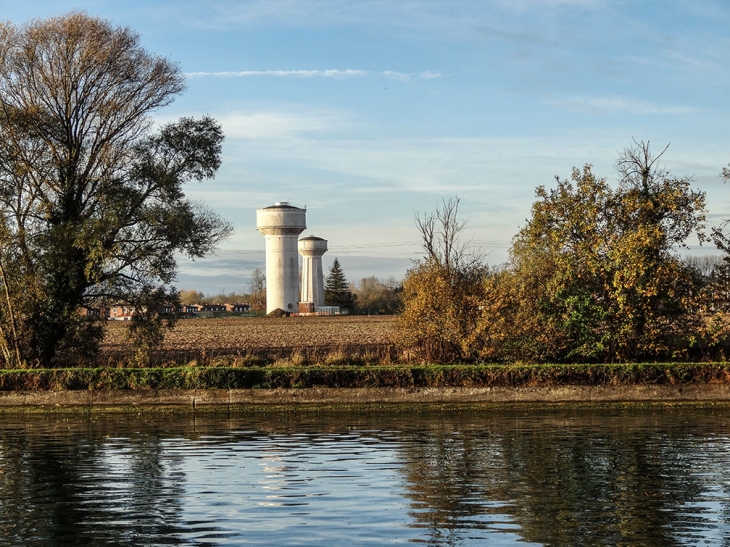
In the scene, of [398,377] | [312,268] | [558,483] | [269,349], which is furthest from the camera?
[312,268]

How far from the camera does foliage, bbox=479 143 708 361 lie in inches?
1224

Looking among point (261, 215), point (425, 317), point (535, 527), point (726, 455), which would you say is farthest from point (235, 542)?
point (261, 215)

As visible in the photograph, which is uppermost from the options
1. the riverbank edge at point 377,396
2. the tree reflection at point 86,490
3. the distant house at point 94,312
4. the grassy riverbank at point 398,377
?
the distant house at point 94,312

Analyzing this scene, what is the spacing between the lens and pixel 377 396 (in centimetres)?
2738

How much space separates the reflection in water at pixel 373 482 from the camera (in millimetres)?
11219

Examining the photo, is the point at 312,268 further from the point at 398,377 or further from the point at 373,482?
the point at 373,482

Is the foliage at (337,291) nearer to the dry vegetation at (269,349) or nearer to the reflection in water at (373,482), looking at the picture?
the dry vegetation at (269,349)

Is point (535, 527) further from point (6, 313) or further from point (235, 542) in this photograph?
point (6, 313)

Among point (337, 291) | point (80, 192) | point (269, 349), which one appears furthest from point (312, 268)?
point (80, 192)

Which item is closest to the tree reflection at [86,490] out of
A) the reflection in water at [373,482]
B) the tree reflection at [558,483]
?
the reflection in water at [373,482]

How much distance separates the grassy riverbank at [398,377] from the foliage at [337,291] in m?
104

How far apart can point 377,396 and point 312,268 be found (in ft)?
298

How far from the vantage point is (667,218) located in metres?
33.3

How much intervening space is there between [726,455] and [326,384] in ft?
43.4
